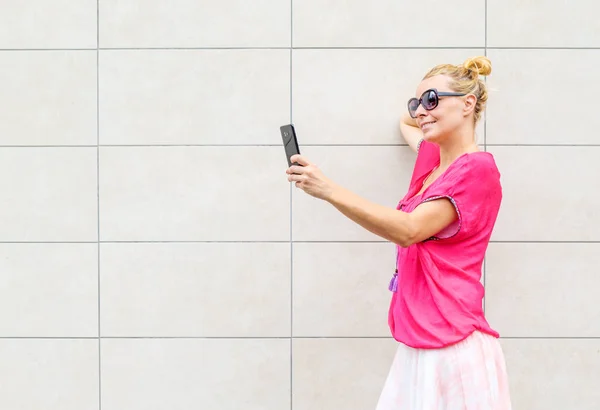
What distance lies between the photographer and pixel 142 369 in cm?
259

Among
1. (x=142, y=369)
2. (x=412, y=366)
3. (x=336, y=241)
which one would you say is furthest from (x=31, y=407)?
(x=412, y=366)

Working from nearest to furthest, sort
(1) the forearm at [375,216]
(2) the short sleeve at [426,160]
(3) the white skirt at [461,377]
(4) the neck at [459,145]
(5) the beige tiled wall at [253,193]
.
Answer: (1) the forearm at [375,216]
(3) the white skirt at [461,377]
(4) the neck at [459,145]
(2) the short sleeve at [426,160]
(5) the beige tiled wall at [253,193]

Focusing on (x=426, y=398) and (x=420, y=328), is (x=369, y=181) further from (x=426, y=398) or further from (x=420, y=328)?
(x=426, y=398)

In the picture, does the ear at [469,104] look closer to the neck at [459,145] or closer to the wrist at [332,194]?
the neck at [459,145]

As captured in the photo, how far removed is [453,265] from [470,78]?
0.59 metres

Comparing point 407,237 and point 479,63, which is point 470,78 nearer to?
point 479,63

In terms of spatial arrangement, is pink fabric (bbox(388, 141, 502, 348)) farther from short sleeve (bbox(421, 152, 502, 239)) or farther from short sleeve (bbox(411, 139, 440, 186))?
short sleeve (bbox(411, 139, 440, 186))

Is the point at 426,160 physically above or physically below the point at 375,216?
above

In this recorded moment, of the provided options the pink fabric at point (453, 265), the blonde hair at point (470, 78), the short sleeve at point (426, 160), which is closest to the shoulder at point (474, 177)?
the pink fabric at point (453, 265)

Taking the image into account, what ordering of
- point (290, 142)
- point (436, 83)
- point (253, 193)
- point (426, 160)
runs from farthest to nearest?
point (253, 193), point (426, 160), point (436, 83), point (290, 142)

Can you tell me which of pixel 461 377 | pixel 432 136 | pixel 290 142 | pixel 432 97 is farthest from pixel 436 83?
pixel 461 377

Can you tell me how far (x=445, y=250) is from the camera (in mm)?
1894

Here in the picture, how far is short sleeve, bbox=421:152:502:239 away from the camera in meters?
1.81

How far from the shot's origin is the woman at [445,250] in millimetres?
1779
